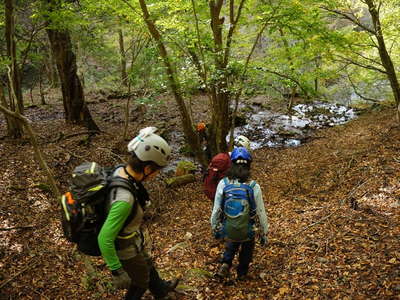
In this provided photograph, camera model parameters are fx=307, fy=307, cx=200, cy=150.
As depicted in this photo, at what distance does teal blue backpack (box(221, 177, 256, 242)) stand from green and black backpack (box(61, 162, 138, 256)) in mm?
1407

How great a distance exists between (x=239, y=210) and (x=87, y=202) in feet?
6.24

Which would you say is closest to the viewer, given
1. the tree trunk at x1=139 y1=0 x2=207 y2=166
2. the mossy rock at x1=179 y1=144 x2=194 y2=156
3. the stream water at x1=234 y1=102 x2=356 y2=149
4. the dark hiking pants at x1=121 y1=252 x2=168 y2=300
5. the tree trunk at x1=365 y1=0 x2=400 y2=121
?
the dark hiking pants at x1=121 y1=252 x2=168 y2=300

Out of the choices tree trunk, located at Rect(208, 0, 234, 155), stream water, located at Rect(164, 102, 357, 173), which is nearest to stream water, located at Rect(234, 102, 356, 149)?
stream water, located at Rect(164, 102, 357, 173)

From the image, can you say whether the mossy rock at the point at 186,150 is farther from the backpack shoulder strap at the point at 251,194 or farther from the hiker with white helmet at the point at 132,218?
the hiker with white helmet at the point at 132,218

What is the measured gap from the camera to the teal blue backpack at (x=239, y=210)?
380 centimetres

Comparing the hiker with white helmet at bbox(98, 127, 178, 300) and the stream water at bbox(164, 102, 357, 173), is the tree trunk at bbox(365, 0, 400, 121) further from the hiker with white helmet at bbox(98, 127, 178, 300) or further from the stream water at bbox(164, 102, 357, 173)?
the hiker with white helmet at bbox(98, 127, 178, 300)

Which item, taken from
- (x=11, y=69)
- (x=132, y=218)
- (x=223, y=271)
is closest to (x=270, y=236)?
(x=223, y=271)

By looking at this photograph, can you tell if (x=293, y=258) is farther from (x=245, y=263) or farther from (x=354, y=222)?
(x=354, y=222)

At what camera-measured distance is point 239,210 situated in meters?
3.81

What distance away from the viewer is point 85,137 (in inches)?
460

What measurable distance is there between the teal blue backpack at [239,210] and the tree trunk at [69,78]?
421 inches

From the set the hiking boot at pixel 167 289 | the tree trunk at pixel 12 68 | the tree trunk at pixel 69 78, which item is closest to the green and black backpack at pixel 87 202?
the hiking boot at pixel 167 289

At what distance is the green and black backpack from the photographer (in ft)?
8.53

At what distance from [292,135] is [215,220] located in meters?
13.8
